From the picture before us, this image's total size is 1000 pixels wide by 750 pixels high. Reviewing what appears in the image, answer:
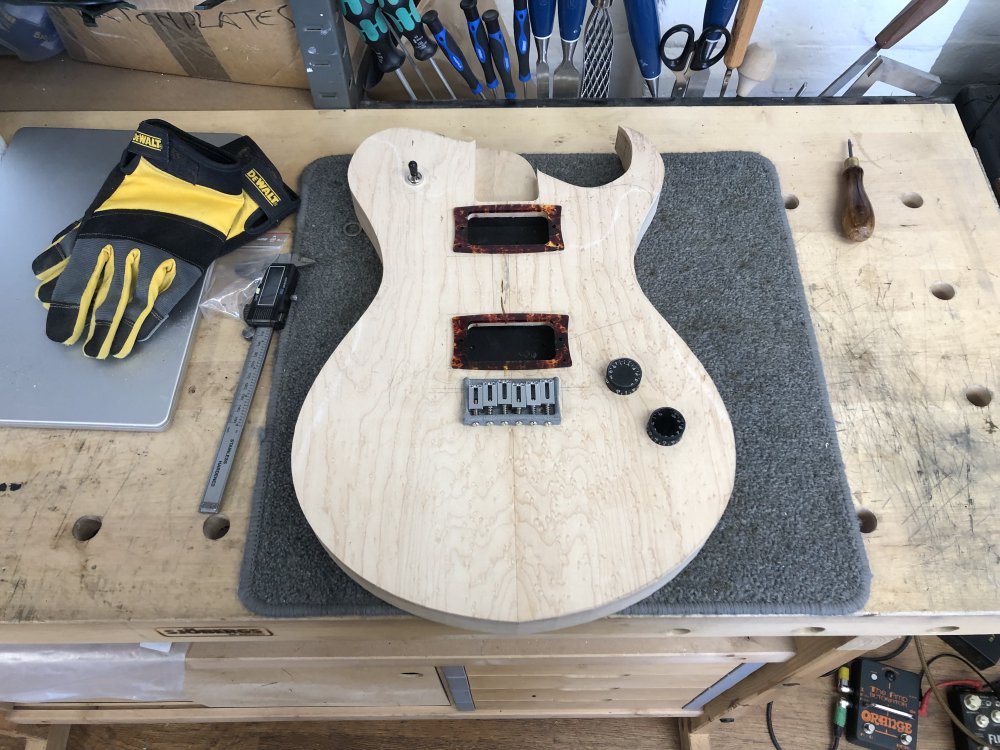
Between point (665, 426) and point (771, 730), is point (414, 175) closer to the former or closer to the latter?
point (665, 426)

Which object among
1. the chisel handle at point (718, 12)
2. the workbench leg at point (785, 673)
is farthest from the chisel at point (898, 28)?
the workbench leg at point (785, 673)

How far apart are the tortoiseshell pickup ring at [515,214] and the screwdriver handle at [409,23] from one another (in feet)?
1.01

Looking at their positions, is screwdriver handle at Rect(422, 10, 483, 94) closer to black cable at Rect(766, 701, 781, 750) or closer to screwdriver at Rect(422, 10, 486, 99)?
screwdriver at Rect(422, 10, 486, 99)

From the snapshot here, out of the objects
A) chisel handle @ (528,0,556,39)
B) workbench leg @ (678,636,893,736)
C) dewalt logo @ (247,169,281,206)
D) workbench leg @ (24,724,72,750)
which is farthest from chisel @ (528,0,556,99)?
workbench leg @ (24,724,72,750)

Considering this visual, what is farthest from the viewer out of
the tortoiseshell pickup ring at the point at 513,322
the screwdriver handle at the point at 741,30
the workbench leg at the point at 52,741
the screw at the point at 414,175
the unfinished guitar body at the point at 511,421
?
the workbench leg at the point at 52,741

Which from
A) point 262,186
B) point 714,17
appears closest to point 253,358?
point 262,186

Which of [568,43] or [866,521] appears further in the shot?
[568,43]

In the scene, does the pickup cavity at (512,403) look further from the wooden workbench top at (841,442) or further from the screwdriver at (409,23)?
the screwdriver at (409,23)

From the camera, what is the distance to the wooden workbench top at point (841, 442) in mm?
605

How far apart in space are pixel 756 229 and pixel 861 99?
0.36m

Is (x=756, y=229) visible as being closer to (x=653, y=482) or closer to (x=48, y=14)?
(x=653, y=482)

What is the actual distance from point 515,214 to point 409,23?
34 cm

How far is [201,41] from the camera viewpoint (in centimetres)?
91

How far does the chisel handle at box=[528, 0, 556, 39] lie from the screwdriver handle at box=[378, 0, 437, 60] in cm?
15
